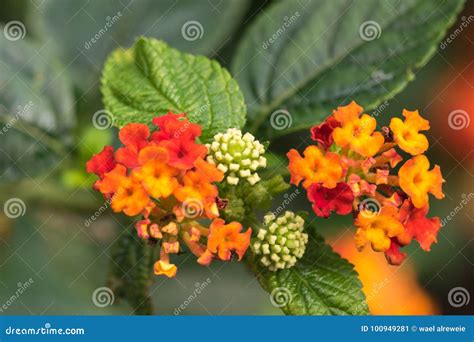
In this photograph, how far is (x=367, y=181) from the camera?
114cm

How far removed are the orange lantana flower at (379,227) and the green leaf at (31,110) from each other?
61 centimetres

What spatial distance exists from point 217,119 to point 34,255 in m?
0.45

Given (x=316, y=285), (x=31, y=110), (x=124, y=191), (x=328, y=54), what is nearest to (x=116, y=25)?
(x=31, y=110)

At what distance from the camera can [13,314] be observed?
141 cm

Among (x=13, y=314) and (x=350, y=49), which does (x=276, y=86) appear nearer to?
(x=350, y=49)

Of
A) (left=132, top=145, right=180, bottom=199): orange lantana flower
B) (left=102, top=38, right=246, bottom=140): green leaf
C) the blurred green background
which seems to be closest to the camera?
(left=132, top=145, right=180, bottom=199): orange lantana flower

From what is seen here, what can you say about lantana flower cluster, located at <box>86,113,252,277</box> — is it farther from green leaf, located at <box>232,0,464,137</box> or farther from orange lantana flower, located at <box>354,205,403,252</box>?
green leaf, located at <box>232,0,464,137</box>

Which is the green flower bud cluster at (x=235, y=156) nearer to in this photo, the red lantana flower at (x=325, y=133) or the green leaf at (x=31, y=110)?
the red lantana flower at (x=325, y=133)

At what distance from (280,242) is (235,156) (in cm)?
15

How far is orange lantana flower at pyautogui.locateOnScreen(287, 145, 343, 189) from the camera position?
3.56 ft

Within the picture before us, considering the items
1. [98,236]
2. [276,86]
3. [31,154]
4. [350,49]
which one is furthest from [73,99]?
[350,49]

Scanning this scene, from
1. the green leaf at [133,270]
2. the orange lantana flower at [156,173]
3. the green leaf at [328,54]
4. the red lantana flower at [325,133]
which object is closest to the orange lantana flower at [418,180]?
the red lantana flower at [325,133]

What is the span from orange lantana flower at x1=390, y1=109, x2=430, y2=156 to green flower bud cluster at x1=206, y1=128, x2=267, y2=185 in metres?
0.20

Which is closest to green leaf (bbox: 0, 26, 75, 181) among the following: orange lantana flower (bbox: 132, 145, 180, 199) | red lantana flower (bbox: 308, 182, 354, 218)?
orange lantana flower (bbox: 132, 145, 180, 199)
